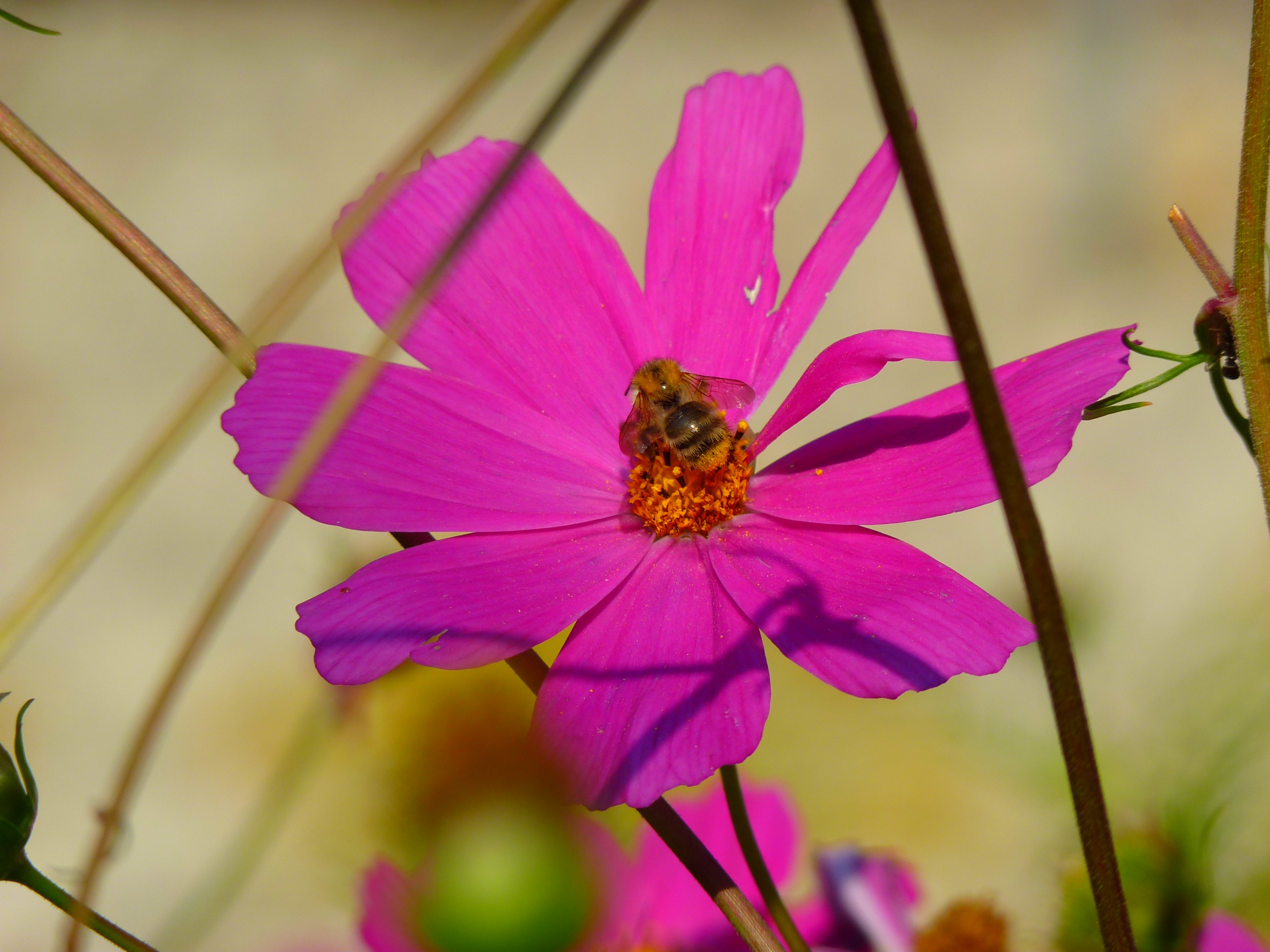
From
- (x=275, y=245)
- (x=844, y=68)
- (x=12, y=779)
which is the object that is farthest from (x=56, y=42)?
(x=12, y=779)

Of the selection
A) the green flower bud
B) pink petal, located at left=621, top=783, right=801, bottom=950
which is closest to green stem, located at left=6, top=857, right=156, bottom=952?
the green flower bud

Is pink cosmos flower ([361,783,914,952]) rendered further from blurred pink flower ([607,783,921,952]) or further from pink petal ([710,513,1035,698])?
pink petal ([710,513,1035,698])

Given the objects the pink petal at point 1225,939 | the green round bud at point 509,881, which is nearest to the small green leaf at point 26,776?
the green round bud at point 509,881

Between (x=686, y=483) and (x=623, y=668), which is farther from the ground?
(x=686, y=483)

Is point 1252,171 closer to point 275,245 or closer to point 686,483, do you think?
point 686,483

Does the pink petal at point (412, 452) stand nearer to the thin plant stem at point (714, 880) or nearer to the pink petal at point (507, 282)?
the pink petal at point (507, 282)
